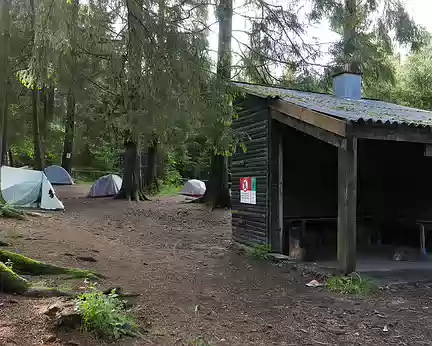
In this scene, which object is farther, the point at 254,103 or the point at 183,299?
the point at 254,103

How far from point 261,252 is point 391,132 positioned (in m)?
3.30

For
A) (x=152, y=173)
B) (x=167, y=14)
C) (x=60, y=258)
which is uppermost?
(x=167, y=14)

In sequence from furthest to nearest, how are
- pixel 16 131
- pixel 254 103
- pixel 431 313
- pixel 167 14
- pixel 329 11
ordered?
pixel 16 131, pixel 329 11, pixel 254 103, pixel 167 14, pixel 431 313

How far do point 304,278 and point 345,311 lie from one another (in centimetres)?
172

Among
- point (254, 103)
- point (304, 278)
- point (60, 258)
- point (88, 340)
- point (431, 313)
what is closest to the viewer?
point (88, 340)

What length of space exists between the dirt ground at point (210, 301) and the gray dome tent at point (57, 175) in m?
16.3

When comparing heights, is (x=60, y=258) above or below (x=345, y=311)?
above

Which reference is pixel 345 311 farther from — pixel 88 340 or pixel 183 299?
pixel 88 340

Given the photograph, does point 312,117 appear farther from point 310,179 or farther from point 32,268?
point 32,268

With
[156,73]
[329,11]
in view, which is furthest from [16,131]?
[156,73]

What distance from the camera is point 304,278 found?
6652 mm

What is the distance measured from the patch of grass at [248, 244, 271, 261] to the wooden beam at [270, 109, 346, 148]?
2.45 meters

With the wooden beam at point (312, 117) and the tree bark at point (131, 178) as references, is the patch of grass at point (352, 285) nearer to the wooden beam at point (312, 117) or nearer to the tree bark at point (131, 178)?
the wooden beam at point (312, 117)

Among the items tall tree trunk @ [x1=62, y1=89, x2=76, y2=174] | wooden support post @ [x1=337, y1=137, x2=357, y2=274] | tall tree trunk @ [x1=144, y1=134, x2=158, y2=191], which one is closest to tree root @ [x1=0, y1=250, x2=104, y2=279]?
wooden support post @ [x1=337, y1=137, x2=357, y2=274]
